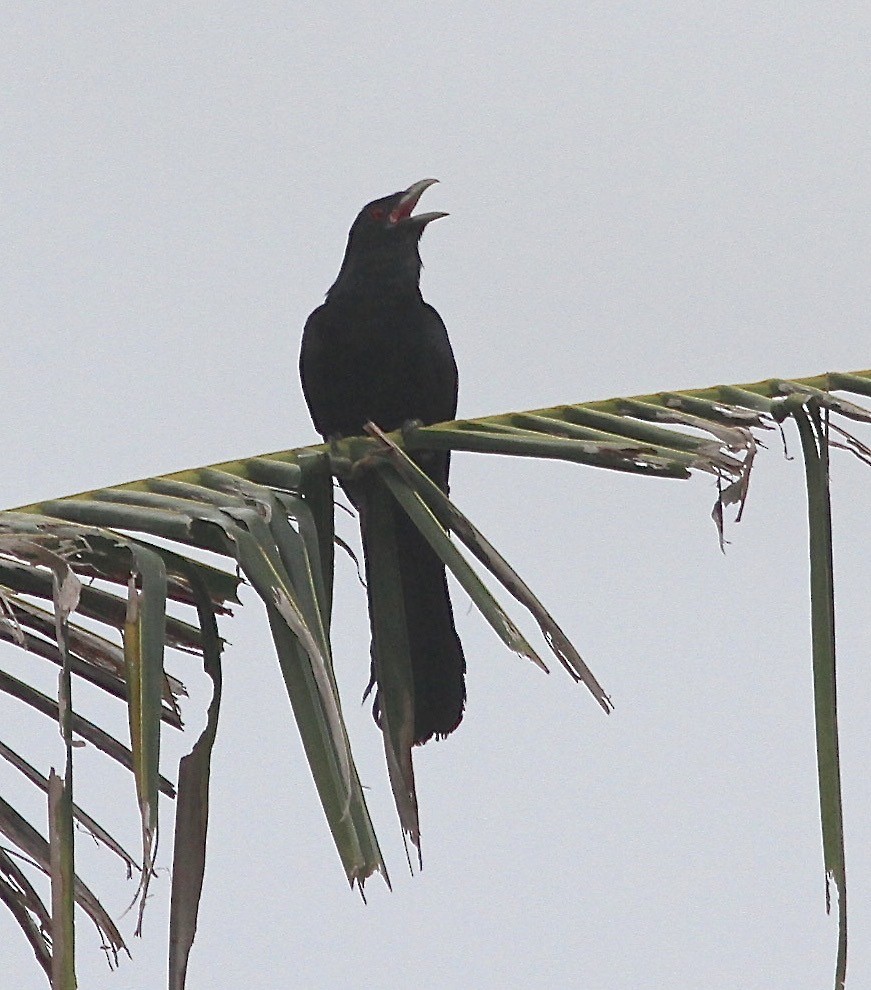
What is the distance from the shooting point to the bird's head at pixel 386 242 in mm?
5289

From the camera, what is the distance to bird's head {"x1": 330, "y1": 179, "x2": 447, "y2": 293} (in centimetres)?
529

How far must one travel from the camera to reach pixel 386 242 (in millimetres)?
5348

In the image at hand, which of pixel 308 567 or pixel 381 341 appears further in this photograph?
pixel 381 341

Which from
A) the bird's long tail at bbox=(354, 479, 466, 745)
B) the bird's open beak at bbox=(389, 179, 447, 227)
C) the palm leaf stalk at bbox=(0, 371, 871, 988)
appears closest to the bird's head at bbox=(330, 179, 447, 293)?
the bird's open beak at bbox=(389, 179, 447, 227)

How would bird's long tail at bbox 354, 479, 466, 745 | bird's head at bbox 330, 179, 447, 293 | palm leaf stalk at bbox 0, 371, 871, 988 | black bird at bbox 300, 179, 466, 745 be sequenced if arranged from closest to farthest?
palm leaf stalk at bbox 0, 371, 871, 988 → bird's long tail at bbox 354, 479, 466, 745 → black bird at bbox 300, 179, 466, 745 → bird's head at bbox 330, 179, 447, 293

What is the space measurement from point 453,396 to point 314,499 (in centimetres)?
289

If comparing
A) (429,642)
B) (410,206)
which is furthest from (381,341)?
(429,642)

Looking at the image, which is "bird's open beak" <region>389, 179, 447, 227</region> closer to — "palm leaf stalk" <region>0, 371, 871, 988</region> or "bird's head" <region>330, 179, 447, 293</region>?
"bird's head" <region>330, 179, 447, 293</region>

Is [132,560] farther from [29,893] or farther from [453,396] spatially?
[453,396]

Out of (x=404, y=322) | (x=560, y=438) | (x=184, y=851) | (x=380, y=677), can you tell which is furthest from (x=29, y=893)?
(x=404, y=322)

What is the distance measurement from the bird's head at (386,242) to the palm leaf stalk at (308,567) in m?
2.63

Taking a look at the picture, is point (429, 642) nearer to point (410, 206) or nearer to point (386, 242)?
point (386, 242)

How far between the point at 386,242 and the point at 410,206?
0.24 m

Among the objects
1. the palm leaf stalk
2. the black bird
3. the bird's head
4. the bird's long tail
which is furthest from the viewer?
the bird's head
